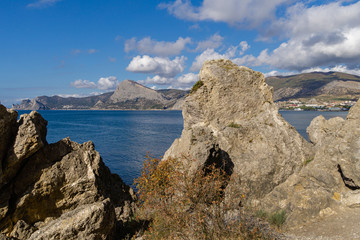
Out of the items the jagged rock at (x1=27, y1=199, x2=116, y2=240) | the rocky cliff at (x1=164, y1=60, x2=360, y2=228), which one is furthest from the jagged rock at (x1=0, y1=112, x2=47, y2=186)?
the rocky cliff at (x1=164, y1=60, x2=360, y2=228)

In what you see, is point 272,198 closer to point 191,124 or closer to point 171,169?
point 171,169

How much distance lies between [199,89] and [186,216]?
17.6 meters

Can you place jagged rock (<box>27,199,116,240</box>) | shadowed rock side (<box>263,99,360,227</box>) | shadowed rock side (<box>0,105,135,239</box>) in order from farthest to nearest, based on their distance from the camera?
shadowed rock side (<box>263,99,360,227</box>)
shadowed rock side (<box>0,105,135,239</box>)
jagged rock (<box>27,199,116,240</box>)

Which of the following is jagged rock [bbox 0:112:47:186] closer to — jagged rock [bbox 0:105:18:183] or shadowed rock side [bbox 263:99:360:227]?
jagged rock [bbox 0:105:18:183]

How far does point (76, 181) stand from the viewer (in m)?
12.9

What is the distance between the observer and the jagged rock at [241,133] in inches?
719

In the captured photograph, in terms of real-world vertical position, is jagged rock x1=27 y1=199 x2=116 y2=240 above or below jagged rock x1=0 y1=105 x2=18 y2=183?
below

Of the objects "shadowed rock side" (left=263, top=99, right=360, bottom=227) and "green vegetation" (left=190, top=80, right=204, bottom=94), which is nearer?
"shadowed rock side" (left=263, top=99, right=360, bottom=227)

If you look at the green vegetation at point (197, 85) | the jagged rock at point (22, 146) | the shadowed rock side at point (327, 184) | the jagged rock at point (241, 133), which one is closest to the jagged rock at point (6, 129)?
the jagged rock at point (22, 146)

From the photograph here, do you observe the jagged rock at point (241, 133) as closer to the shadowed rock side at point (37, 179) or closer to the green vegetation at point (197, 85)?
the green vegetation at point (197, 85)

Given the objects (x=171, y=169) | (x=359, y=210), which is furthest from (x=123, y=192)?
(x=359, y=210)

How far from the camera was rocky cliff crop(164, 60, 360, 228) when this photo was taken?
14.9m

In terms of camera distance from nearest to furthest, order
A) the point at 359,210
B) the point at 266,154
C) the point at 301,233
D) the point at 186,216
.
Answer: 1. the point at 186,216
2. the point at 301,233
3. the point at 359,210
4. the point at 266,154

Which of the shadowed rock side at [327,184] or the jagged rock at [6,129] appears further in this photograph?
the shadowed rock side at [327,184]
